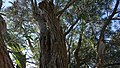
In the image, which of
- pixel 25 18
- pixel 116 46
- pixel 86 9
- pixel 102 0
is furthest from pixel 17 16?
pixel 116 46

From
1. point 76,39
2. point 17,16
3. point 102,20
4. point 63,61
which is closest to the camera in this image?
point 63,61

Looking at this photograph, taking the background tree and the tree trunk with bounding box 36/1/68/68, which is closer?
the tree trunk with bounding box 36/1/68/68

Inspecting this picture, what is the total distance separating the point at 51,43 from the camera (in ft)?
11.2

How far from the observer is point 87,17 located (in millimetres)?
5914

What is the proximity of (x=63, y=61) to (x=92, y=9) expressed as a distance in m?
3.00

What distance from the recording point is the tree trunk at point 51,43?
10.5 feet

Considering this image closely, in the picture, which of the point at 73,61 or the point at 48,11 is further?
the point at 73,61

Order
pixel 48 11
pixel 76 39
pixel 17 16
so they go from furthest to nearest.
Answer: pixel 76 39, pixel 17 16, pixel 48 11

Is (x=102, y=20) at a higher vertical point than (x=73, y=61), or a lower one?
higher

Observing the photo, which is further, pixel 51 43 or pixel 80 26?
pixel 80 26

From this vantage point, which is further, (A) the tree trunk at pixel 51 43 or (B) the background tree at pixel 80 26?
(B) the background tree at pixel 80 26

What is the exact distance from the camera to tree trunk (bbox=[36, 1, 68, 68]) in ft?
10.5

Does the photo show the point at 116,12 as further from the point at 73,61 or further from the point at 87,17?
the point at 73,61

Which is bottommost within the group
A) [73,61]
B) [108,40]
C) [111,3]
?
[73,61]
